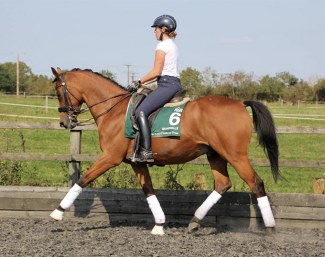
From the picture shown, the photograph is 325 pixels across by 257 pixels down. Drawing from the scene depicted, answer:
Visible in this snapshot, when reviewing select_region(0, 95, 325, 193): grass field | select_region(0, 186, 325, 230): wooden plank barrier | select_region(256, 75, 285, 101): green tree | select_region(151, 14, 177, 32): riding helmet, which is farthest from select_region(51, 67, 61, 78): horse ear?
select_region(256, 75, 285, 101): green tree

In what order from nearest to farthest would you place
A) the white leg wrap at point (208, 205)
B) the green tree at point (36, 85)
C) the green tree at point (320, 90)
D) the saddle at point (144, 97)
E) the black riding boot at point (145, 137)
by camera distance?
the black riding boot at point (145, 137) → the saddle at point (144, 97) → the white leg wrap at point (208, 205) → the green tree at point (320, 90) → the green tree at point (36, 85)

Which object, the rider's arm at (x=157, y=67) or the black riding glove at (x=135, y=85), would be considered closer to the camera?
the rider's arm at (x=157, y=67)

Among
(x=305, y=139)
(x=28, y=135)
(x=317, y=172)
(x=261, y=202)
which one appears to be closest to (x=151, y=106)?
(x=261, y=202)

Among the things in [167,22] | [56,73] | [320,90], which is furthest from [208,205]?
[320,90]

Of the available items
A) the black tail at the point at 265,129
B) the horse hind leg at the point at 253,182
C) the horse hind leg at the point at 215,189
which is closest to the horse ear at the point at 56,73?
the horse hind leg at the point at 215,189

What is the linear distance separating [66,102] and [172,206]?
215 cm

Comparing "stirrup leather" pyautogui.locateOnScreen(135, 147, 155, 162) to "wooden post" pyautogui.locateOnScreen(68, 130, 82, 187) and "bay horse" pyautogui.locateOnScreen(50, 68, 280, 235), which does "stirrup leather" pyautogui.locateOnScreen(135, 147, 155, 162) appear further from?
"wooden post" pyautogui.locateOnScreen(68, 130, 82, 187)

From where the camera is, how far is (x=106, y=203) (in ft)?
26.3

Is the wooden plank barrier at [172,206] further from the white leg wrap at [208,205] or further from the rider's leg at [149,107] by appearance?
the rider's leg at [149,107]

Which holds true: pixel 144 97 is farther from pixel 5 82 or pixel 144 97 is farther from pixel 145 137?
pixel 5 82

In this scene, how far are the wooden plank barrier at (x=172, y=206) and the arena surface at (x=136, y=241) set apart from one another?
0.23 metres

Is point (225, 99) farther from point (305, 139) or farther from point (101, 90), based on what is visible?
point (305, 139)

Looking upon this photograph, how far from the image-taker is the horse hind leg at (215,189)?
712cm

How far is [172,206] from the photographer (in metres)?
7.91
